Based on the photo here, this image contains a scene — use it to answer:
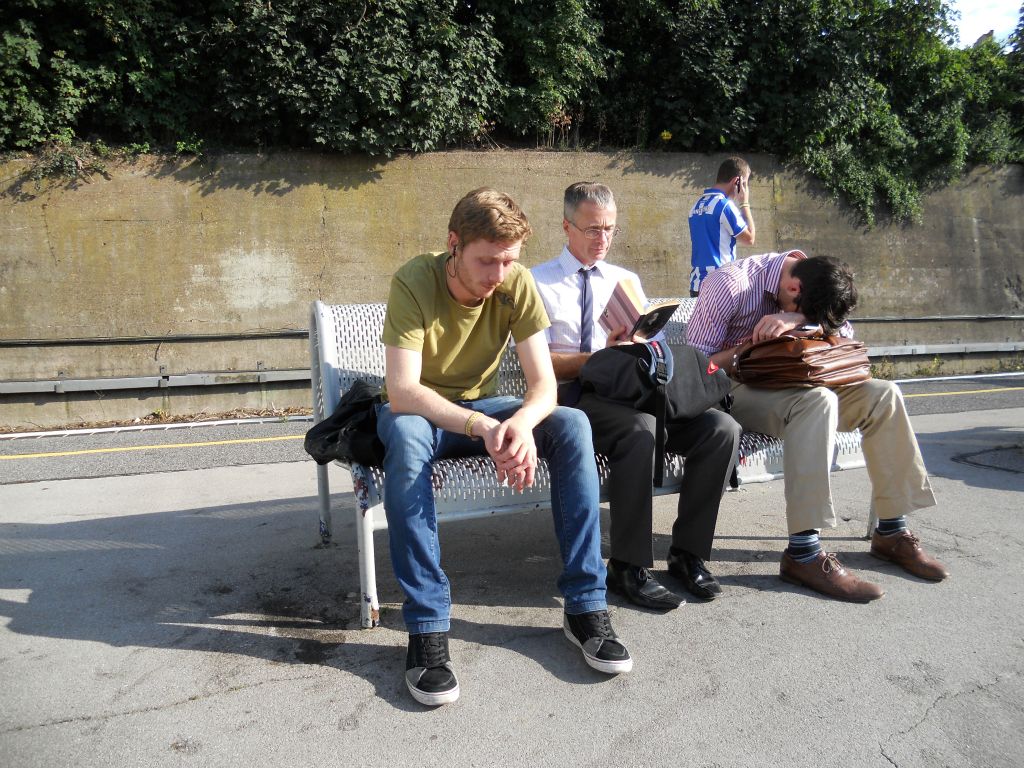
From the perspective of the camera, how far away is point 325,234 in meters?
9.41

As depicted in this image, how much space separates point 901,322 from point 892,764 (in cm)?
1120

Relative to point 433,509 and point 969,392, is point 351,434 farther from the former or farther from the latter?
point 969,392

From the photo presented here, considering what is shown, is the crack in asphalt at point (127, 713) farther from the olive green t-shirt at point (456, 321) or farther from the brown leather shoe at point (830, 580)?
the brown leather shoe at point (830, 580)

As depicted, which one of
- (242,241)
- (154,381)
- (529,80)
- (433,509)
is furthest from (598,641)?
(529,80)

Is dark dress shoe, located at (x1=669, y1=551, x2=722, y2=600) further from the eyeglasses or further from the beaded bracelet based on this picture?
the eyeglasses

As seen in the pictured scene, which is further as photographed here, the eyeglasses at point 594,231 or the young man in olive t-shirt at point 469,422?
the eyeglasses at point 594,231

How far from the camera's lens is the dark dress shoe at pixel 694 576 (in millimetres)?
2990

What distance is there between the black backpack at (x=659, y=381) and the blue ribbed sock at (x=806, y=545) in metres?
0.61

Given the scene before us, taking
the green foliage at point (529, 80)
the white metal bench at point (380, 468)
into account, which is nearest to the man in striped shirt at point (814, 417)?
the white metal bench at point (380, 468)

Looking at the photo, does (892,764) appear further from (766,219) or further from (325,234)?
(766,219)

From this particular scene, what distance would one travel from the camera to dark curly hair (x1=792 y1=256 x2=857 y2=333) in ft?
11.0

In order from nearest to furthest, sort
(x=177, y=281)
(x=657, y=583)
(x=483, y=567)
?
(x=657, y=583) → (x=483, y=567) → (x=177, y=281)

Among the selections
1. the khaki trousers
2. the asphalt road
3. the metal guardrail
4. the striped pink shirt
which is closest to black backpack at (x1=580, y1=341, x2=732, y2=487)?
the khaki trousers

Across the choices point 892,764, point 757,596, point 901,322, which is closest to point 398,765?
point 892,764
